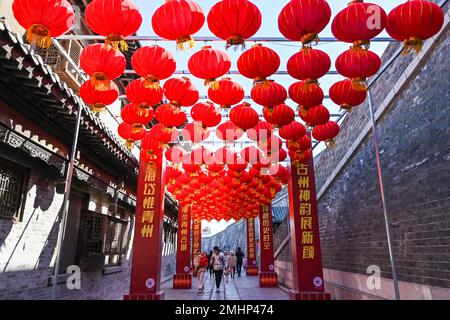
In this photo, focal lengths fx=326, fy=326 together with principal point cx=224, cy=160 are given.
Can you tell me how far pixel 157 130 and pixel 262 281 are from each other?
38.5ft

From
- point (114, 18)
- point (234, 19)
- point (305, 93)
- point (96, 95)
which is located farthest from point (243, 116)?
point (114, 18)

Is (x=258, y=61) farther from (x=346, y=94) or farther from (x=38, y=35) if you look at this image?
(x=38, y=35)

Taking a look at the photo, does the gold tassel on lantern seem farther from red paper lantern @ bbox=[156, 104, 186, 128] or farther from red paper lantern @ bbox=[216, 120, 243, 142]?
red paper lantern @ bbox=[216, 120, 243, 142]

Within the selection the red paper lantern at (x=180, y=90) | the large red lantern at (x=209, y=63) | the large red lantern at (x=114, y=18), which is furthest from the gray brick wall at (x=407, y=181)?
the large red lantern at (x=114, y=18)

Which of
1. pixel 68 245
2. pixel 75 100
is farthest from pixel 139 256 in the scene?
pixel 75 100

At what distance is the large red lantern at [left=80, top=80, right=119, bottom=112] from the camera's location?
546 centimetres

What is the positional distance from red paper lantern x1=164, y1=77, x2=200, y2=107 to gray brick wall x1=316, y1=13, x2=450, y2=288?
4479mm

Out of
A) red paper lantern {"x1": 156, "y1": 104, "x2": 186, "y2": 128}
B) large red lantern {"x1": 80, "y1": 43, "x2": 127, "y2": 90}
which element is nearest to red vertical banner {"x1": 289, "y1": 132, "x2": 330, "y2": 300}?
red paper lantern {"x1": 156, "y1": 104, "x2": 186, "y2": 128}

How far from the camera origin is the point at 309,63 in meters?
4.75

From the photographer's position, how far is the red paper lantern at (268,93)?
5.43 meters

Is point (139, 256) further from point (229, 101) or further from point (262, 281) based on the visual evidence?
point (262, 281)

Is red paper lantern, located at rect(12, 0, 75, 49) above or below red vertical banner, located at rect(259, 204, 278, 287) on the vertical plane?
above

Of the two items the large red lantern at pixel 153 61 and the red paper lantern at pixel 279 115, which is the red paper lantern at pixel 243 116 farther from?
the large red lantern at pixel 153 61

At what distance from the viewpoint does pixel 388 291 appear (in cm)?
762
